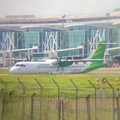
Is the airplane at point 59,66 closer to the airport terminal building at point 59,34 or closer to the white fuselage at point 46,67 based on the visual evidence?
the white fuselage at point 46,67

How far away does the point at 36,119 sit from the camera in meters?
→ 12.5

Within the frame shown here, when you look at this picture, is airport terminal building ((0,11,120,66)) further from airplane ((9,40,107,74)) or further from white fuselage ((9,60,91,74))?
white fuselage ((9,60,91,74))

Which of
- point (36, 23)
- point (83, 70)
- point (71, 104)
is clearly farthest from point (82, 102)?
point (36, 23)

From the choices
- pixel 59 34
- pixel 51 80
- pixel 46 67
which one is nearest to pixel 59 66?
pixel 46 67

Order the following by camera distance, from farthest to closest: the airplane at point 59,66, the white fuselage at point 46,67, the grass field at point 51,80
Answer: the airplane at point 59,66 < the white fuselage at point 46,67 < the grass field at point 51,80

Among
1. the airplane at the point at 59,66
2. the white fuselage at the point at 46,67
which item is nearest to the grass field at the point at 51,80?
the white fuselage at the point at 46,67

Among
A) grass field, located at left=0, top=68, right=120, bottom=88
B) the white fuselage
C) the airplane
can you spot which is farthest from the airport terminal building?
grass field, located at left=0, top=68, right=120, bottom=88

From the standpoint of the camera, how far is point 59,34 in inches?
2795

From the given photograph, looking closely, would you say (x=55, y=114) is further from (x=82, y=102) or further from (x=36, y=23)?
(x=36, y=23)

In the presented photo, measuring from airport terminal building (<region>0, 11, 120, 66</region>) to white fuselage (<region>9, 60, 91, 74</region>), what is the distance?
15.1 meters

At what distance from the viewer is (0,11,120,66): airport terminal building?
59938 mm

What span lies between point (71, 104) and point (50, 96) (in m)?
1.55

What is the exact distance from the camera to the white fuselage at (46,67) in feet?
120

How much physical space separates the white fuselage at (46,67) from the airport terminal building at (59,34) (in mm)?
15086
